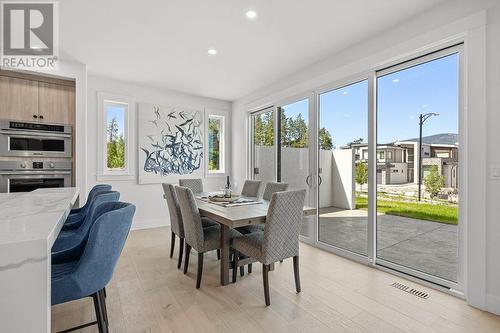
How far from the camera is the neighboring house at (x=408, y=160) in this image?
2574mm

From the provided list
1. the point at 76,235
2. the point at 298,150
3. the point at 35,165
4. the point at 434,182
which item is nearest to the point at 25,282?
the point at 76,235

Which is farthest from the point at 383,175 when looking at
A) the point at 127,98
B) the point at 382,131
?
the point at 127,98

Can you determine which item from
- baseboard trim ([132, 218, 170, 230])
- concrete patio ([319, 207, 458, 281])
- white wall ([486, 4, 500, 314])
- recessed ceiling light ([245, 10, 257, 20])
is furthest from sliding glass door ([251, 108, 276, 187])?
white wall ([486, 4, 500, 314])

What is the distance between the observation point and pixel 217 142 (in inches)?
236

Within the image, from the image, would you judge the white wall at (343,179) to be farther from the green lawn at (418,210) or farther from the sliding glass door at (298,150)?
the sliding glass door at (298,150)

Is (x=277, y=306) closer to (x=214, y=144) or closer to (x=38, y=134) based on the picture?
(x=38, y=134)

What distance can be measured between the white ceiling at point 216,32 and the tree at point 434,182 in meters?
1.61

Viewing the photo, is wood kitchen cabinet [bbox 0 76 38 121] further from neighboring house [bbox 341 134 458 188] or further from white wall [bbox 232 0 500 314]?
white wall [bbox 232 0 500 314]

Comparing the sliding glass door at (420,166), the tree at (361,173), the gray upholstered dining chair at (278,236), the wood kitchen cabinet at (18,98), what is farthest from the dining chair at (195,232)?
the wood kitchen cabinet at (18,98)

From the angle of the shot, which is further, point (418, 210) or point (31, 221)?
point (418, 210)

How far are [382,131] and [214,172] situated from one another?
372cm

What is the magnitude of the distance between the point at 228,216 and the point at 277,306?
0.88 m

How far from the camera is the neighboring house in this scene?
8.45 ft

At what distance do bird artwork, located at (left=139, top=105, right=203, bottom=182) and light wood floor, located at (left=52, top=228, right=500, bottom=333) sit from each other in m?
2.43
